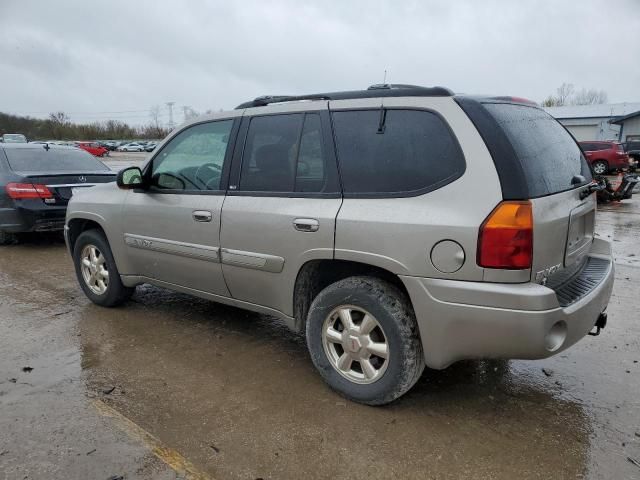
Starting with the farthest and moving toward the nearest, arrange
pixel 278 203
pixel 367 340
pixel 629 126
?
pixel 629 126, pixel 278 203, pixel 367 340

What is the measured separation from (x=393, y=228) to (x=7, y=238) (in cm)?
770

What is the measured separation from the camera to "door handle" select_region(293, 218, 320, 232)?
122 inches

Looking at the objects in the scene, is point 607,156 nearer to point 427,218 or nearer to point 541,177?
point 541,177

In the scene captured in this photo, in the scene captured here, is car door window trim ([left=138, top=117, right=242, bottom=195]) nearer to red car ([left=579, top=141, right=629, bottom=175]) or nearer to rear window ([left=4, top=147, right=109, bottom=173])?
rear window ([left=4, top=147, right=109, bottom=173])

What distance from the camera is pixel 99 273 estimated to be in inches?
190

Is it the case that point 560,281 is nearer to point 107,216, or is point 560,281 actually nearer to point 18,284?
point 107,216

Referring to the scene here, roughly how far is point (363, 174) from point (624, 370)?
236 centimetres

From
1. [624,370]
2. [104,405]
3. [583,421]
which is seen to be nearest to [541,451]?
[583,421]

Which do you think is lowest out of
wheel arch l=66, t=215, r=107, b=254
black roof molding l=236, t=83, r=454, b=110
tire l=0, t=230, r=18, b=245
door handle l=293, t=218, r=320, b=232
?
tire l=0, t=230, r=18, b=245

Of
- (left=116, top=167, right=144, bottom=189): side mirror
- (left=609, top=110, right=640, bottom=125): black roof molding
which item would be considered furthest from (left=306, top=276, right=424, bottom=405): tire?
(left=609, top=110, right=640, bottom=125): black roof molding

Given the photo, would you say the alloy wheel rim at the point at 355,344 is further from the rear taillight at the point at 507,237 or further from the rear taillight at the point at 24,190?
the rear taillight at the point at 24,190

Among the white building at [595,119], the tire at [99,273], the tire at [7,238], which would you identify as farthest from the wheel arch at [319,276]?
the white building at [595,119]

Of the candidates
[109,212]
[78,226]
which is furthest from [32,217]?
[109,212]

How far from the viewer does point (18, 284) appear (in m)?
5.76
